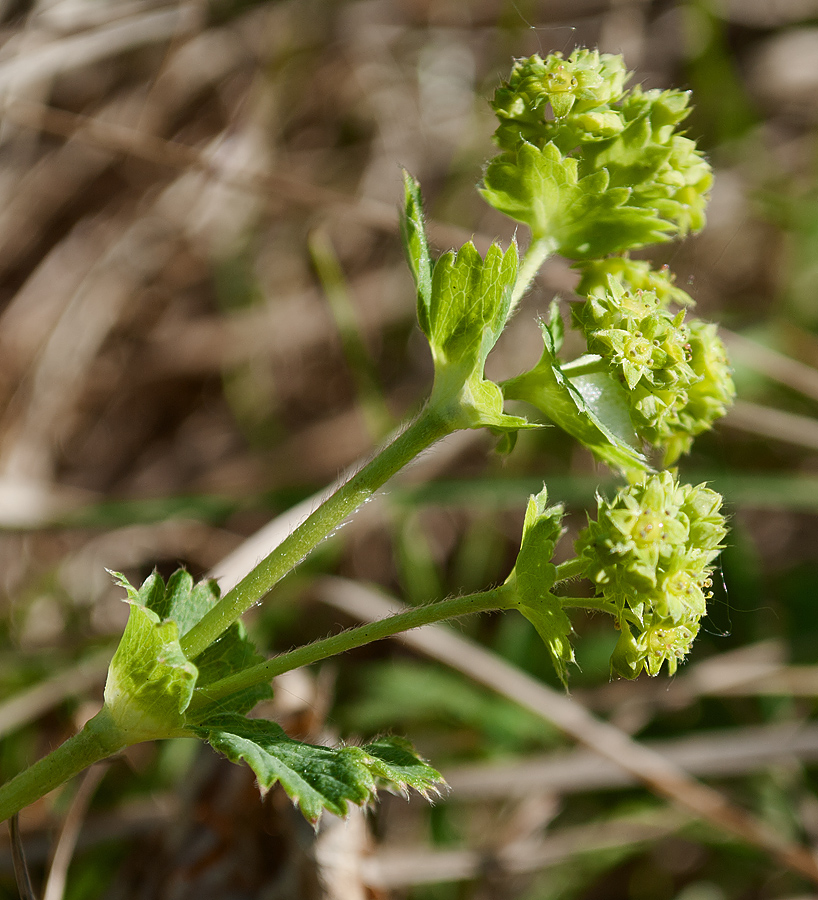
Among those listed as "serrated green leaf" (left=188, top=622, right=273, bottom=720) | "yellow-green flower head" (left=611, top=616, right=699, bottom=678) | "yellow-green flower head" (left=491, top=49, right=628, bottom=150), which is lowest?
"yellow-green flower head" (left=611, top=616, right=699, bottom=678)

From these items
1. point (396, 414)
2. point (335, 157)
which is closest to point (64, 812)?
point (396, 414)

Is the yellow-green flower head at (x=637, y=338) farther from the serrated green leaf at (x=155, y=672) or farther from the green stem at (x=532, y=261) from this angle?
the serrated green leaf at (x=155, y=672)

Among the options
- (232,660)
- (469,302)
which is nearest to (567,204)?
(469,302)

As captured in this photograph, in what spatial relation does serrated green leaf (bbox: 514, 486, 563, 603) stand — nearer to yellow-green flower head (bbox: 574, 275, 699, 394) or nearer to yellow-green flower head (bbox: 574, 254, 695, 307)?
yellow-green flower head (bbox: 574, 275, 699, 394)

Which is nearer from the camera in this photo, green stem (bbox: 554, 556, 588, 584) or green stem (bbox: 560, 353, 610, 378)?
green stem (bbox: 554, 556, 588, 584)

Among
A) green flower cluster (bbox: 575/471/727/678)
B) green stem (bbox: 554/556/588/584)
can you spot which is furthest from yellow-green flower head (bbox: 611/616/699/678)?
green stem (bbox: 554/556/588/584)
